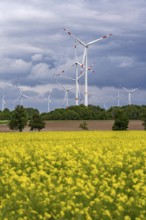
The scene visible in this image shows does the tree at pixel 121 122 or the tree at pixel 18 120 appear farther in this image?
the tree at pixel 18 120

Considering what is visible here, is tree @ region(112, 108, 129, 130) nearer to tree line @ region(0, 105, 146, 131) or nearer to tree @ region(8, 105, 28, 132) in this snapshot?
tree line @ region(0, 105, 146, 131)

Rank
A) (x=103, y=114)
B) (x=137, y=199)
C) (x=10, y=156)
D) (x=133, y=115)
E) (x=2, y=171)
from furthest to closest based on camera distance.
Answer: (x=133, y=115), (x=103, y=114), (x=10, y=156), (x=2, y=171), (x=137, y=199)

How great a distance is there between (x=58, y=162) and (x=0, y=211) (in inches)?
269

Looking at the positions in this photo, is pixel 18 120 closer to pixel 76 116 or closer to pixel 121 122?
pixel 121 122

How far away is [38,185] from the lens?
13898 millimetres

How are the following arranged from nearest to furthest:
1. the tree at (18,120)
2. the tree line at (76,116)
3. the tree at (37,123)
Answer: the tree line at (76,116) → the tree at (18,120) → the tree at (37,123)

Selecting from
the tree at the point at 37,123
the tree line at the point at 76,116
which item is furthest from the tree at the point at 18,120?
the tree at the point at 37,123

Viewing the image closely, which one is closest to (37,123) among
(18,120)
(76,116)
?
(18,120)

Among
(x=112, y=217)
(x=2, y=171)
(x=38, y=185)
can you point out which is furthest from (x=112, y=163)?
(x=112, y=217)

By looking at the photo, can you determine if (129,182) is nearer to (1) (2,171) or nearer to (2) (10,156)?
(1) (2,171)

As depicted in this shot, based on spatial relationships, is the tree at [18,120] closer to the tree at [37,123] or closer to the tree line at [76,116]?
the tree line at [76,116]

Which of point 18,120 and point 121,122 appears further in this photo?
point 18,120

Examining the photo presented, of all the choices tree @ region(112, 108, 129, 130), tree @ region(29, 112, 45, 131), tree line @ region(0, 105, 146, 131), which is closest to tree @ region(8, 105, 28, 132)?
tree line @ region(0, 105, 146, 131)

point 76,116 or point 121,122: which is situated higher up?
point 76,116
